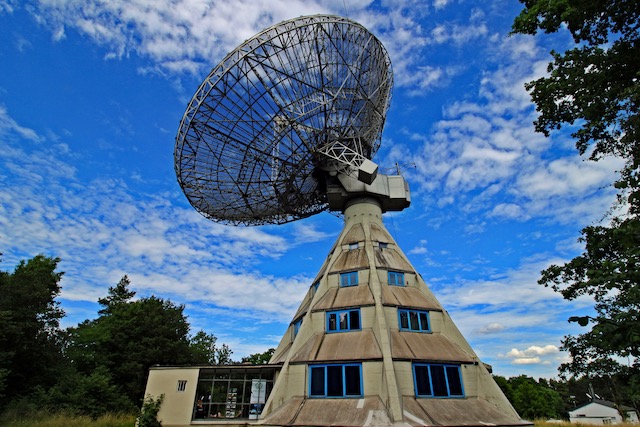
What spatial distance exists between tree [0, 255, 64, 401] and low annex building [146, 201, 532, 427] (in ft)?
54.8

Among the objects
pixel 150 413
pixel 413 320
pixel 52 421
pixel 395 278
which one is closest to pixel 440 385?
pixel 413 320

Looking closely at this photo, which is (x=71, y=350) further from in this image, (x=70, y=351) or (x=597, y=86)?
(x=597, y=86)

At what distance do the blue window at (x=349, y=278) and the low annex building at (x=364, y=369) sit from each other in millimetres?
80

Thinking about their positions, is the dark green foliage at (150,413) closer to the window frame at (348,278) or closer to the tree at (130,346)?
the window frame at (348,278)

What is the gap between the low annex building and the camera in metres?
18.3

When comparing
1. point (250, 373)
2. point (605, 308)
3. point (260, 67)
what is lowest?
point (250, 373)

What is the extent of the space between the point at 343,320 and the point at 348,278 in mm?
3475

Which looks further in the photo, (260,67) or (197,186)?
(197,186)


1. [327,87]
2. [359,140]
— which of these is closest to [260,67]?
[327,87]

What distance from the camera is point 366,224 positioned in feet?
93.9

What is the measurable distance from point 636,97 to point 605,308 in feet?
42.6

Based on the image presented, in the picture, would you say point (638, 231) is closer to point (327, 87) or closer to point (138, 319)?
point (327, 87)

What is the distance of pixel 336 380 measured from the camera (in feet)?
64.8

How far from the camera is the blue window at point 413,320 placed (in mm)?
22250
